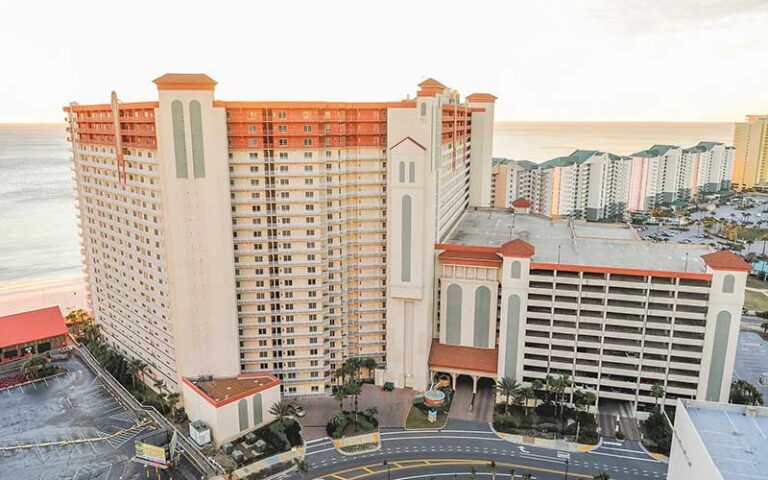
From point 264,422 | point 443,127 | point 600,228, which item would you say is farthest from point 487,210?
point 264,422

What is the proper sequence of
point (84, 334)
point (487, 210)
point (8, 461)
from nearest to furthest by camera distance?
point (8, 461)
point (84, 334)
point (487, 210)

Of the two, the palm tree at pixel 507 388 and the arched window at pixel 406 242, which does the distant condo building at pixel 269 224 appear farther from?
the palm tree at pixel 507 388

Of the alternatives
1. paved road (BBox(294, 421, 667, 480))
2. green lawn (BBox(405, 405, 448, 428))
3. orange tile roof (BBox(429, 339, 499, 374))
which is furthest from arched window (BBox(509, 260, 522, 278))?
green lawn (BBox(405, 405, 448, 428))

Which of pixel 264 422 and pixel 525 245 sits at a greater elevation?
pixel 525 245

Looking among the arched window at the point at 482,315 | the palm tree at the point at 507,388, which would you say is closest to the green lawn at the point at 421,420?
the palm tree at the point at 507,388

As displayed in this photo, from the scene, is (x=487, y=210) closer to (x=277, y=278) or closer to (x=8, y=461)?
(x=277, y=278)

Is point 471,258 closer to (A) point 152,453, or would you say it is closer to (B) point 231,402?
(B) point 231,402

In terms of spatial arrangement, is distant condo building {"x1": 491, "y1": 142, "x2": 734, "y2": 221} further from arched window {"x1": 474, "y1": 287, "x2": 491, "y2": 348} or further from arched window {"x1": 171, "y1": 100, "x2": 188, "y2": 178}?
arched window {"x1": 171, "y1": 100, "x2": 188, "y2": 178}
